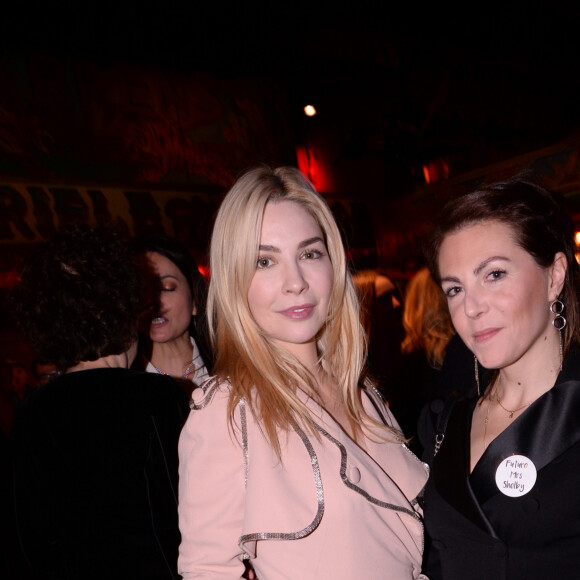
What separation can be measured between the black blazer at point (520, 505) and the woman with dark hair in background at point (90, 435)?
2.71 feet

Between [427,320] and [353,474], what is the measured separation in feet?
6.97

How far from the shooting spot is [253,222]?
1.59 m

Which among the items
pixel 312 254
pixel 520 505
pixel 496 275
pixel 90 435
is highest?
pixel 312 254

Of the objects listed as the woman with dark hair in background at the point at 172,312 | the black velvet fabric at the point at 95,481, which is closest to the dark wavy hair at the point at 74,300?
the black velvet fabric at the point at 95,481

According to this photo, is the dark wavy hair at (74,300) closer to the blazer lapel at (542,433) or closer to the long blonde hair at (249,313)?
the long blonde hair at (249,313)

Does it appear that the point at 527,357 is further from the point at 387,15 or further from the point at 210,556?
the point at 387,15

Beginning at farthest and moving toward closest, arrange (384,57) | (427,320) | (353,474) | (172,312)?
(384,57), (427,320), (172,312), (353,474)

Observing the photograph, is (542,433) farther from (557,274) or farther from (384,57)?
(384,57)

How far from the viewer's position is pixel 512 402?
5.19ft

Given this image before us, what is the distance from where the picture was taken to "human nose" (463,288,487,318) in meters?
1.45

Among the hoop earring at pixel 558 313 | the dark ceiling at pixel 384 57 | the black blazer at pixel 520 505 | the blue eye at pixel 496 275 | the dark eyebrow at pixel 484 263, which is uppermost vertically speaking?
the dark ceiling at pixel 384 57

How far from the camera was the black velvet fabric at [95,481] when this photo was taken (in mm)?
1683

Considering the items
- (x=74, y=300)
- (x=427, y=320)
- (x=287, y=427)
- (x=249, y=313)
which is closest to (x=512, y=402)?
(x=287, y=427)

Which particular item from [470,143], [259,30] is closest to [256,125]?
[259,30]
